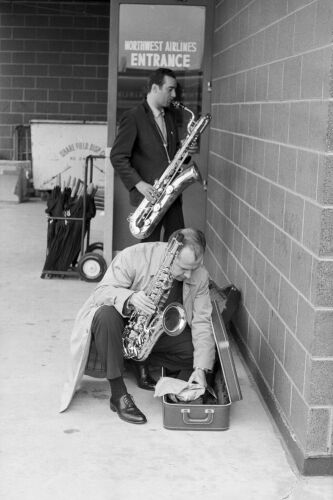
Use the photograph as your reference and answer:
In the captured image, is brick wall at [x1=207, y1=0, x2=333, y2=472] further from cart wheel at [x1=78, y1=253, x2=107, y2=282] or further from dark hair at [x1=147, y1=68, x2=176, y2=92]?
cart wheel at [x1=78, y1=253, x2=107, y2=282]

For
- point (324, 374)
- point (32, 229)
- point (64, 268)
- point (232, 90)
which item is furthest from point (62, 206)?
point (324, 374)

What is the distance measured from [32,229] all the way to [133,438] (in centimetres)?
565

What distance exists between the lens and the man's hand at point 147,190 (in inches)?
221

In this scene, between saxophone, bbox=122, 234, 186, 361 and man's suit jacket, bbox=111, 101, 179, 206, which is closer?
saxophone, bbox=122, 234, 186, 361

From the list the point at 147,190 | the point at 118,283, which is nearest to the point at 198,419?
the point at 118,283

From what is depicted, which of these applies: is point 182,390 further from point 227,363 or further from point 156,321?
point 156,321

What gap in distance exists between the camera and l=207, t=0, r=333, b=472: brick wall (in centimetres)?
342

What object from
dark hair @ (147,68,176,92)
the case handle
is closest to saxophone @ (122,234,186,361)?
the case handle

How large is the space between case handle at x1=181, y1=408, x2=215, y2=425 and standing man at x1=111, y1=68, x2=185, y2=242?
196 cm

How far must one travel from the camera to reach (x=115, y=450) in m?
3.75

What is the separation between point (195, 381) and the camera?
4.11 meters

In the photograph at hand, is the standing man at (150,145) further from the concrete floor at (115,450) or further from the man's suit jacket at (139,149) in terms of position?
the concrete floor at (115,450)

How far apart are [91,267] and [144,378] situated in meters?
2.35

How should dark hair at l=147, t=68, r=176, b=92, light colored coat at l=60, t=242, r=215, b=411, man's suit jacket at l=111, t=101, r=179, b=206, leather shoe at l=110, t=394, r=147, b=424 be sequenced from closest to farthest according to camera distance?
leather shoe at l=110, t=394, r=147, b=424
light colored coat at l=60, t=242, r=215, b=411
dark hair at l=147, t=68, r=176, b=92
man's suit jacket at l=111, t=101, r=179, b=206
